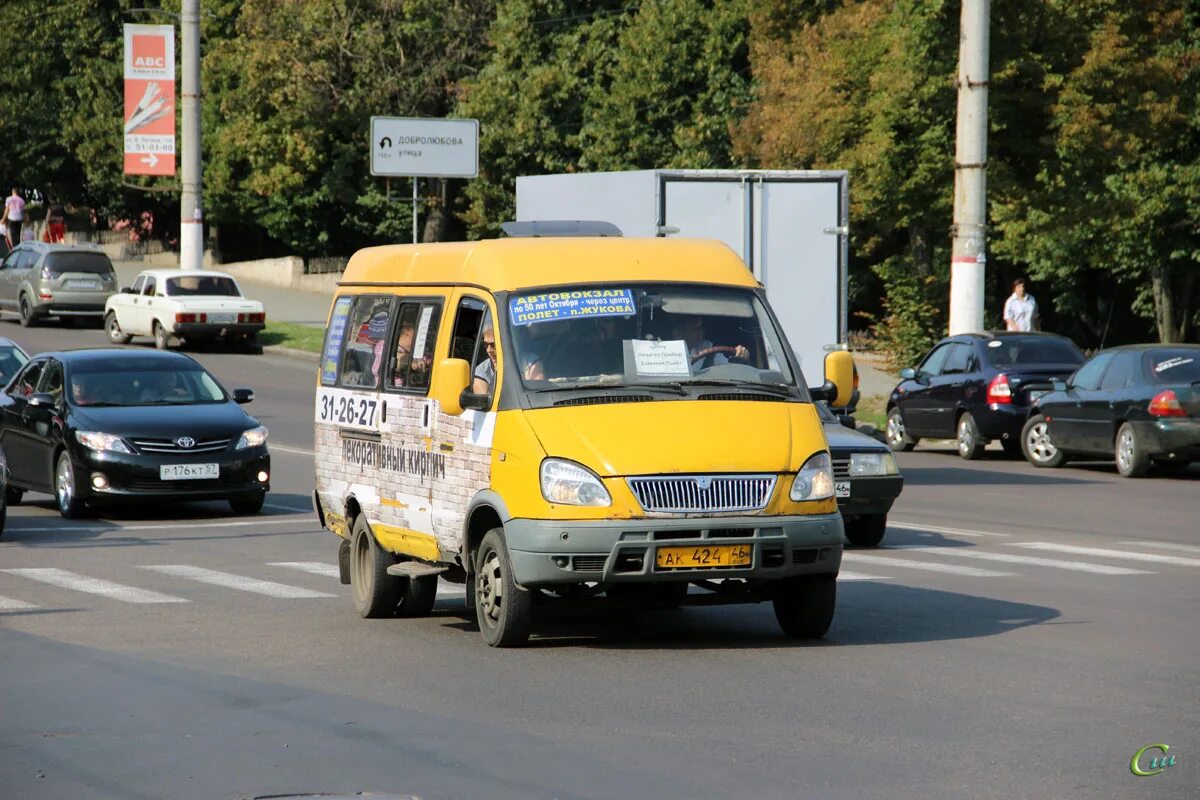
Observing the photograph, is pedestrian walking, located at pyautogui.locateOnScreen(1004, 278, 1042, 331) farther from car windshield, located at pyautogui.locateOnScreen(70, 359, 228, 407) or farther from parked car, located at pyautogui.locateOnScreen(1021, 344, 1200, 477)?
car windshield, located at pyautogui.locateOnScreen(70, 359, 228, 407)

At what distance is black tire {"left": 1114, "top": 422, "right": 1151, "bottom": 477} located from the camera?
78.7 feet

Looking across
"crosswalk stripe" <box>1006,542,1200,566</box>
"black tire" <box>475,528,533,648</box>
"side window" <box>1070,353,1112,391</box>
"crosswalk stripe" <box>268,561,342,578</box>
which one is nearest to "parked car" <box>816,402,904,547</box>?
"crosswalk stripe" <box>1006,542,1200,566</box>

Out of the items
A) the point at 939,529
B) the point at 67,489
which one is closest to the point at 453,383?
the point at 939,529

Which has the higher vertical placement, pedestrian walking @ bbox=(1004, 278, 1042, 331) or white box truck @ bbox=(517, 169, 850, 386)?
white box truck @ bbox=(517, 169, 850, 386)

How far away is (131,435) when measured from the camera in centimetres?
2011

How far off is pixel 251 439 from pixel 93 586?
18.9 feet

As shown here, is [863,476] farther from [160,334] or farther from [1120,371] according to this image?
[160,334]

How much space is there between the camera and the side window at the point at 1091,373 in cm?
2555

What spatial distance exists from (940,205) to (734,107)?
1066cm

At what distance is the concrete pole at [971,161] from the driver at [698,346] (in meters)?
17.9

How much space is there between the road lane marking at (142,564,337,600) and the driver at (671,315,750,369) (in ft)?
13.0

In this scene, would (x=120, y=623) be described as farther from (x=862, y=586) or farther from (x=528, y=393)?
(x=862, y=586)

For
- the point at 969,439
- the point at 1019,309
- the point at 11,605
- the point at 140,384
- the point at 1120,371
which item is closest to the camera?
the point at 11,605

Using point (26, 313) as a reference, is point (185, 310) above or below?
above
